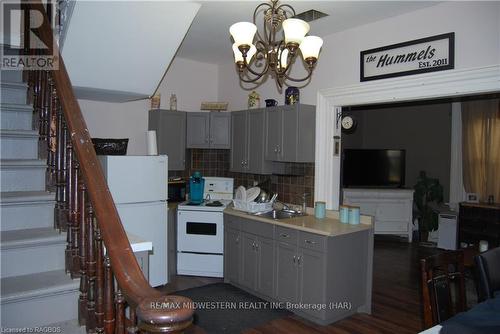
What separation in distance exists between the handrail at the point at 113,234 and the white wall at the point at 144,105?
8.91 feet

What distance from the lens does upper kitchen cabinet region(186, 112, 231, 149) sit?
512 centimetres

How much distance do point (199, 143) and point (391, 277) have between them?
3.13 m

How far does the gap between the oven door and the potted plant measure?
4.02 m

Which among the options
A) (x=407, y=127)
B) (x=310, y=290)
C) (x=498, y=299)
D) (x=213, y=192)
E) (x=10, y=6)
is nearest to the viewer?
(x=498, y=299)

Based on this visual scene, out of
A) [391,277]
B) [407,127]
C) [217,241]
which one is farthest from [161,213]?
[407,127]

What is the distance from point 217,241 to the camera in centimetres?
472

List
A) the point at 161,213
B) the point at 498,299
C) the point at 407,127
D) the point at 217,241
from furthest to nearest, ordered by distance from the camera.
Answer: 1. the point at 407,127
2. the point at 217,241
3. the point at 161,213
4. the point at 498,299

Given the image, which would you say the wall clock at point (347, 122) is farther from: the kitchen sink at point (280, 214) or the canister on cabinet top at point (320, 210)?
the kitchen sink at point (280, 214)

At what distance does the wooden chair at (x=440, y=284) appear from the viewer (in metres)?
1.95

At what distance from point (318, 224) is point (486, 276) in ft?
5.70

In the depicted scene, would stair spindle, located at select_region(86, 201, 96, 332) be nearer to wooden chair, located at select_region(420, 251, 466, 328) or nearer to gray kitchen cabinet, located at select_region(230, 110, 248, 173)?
wooden chair, located at select_region(420, 251, 466, 328)

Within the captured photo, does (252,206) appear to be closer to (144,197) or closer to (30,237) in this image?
(144,197)

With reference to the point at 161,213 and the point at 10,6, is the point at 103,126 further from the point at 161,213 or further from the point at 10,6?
the point at 10,6

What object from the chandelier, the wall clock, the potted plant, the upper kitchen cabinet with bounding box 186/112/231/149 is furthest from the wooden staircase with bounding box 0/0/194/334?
the potted plant
